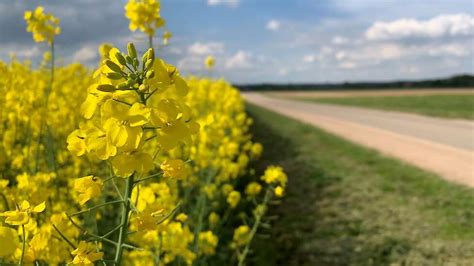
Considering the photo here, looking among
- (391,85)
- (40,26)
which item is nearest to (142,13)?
(40,26)

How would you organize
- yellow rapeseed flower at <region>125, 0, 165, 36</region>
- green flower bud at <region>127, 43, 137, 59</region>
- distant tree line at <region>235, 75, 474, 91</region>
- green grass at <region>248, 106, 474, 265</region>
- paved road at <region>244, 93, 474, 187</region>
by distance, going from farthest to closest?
A: distant tree line at <region>235, 75, 474, 91</region> < paved road at <region>244, 93, 474, 187</region> < green grass at <region>248, 106, 474, 265</region> < yellow rapeseed flower at <region>125, 0, 165, 36</region> < green flower bud at <region>127, 43, 137, 59</region>

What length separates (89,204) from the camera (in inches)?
166

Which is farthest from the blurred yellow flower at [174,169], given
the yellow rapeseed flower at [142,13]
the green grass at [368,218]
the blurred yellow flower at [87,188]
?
the green grass at [368,218]

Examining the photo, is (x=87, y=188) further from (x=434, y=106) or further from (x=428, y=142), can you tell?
(x=434, y=106)

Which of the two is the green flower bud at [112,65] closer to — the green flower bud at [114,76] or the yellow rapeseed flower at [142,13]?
the green flower bud at [114,76]

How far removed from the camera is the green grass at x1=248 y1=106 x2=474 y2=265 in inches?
195

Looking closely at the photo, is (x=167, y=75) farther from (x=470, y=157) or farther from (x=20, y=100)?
(x=470, y=157)

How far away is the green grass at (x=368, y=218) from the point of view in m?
4.95

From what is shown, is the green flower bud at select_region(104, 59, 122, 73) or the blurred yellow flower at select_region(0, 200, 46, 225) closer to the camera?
the green flower bud at select_region(104, 59, 122, 73)

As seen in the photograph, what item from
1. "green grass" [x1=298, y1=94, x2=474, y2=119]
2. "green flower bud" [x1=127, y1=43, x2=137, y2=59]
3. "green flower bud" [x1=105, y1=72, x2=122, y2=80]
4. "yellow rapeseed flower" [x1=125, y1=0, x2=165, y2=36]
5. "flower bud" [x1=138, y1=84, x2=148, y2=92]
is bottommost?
"green grass" [x1=298, y1=94, x2=474, y2=119]

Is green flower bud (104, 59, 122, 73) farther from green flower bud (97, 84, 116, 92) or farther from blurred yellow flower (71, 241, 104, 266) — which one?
blurred yellow flower (71, 241, 104, 266)

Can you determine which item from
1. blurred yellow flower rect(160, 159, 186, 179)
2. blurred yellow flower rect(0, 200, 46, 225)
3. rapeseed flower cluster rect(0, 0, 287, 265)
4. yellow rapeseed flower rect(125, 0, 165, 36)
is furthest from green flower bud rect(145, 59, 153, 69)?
yellow rapeseed flower rect(125, 0, 165, 36)

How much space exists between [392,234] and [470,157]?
14.5 feet

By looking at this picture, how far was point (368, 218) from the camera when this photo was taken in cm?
593
